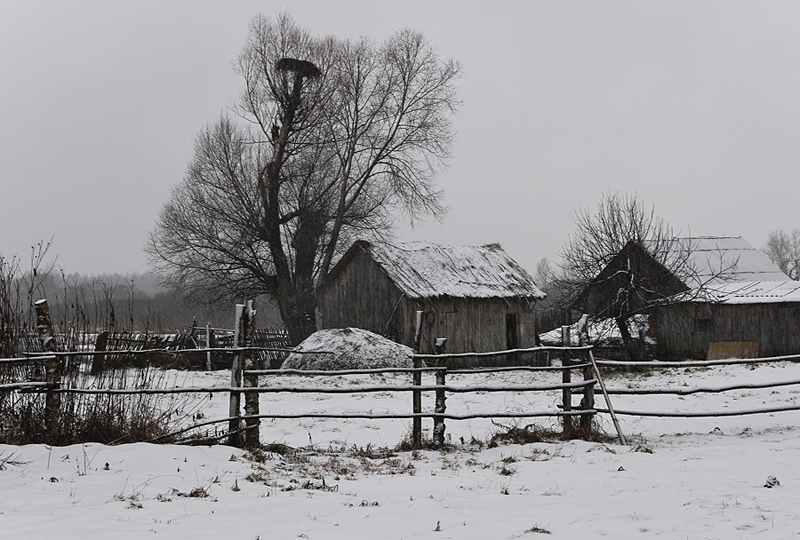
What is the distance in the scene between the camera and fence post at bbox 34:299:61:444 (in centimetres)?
626

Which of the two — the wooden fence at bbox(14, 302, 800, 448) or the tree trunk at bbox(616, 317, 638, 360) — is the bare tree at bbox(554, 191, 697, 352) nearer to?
the tree trunk at bbox(616, 317, 638, 360)

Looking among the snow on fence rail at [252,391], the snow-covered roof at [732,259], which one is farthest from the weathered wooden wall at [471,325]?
the snow on fence rail at [252,391]

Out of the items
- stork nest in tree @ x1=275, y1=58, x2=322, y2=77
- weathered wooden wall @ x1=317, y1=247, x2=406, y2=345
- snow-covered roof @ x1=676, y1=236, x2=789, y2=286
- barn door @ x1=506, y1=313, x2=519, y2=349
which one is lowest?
barn door @ x1=506, y1=313, x2=519, y2=349

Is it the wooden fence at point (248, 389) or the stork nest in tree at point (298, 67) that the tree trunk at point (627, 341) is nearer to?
the wooden fence at point (248, 389)

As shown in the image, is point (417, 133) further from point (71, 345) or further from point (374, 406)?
point (71, 345)

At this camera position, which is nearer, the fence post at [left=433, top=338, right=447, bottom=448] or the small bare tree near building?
the fence post at [left=433, top=338, right=447, bottom=448]

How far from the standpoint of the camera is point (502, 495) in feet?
16.4

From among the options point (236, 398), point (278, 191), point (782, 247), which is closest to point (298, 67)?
point (278, 191)

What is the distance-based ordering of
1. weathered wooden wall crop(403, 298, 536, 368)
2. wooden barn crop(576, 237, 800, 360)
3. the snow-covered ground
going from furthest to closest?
weathered wooden wall crop(403, 298, 536, 368), wooden barn crop(576, 237, 800, 360), the snow-covered ground

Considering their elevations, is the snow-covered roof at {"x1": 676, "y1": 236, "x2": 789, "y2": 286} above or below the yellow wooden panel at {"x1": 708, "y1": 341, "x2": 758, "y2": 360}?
above

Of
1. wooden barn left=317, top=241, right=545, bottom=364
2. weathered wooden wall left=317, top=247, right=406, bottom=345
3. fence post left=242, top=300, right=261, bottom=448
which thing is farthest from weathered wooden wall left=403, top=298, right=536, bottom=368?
fence post left=242, top=300, right=261, bottom=448

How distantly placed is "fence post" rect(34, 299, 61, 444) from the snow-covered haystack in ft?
31.5

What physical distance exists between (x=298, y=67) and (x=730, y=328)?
18352mm

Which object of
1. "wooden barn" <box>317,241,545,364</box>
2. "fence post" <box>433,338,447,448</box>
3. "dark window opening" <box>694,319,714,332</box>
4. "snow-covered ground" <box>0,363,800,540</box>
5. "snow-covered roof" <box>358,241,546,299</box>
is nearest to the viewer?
"snow-covered ground" <box>0,363,800,540</box>
